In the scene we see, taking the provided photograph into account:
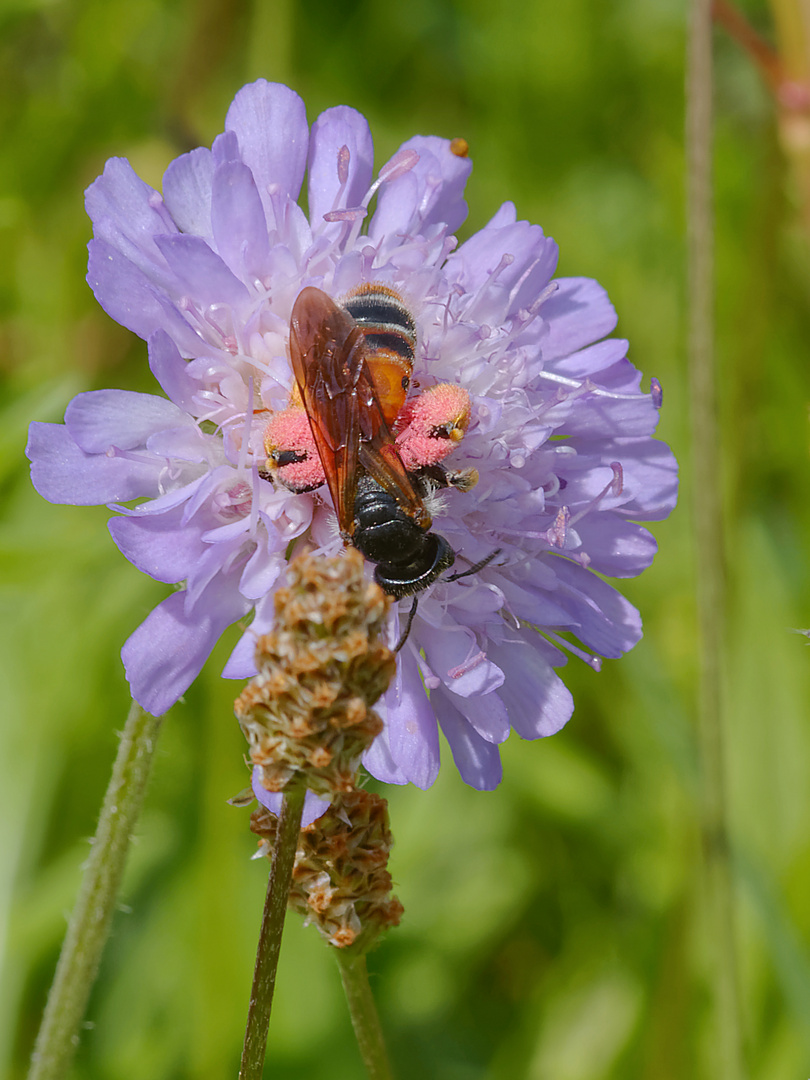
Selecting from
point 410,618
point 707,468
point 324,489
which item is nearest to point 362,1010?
point 410,618

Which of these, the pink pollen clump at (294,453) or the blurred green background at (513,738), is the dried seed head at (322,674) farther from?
the blurred green background at (513,738)

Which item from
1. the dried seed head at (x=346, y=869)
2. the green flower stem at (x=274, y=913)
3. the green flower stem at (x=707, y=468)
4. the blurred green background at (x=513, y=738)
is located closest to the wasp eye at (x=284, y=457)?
the dried seed head at (x=346, y=869)

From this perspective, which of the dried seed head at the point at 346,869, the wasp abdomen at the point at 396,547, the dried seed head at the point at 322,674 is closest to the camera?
the dried seed head at the point at 322,674

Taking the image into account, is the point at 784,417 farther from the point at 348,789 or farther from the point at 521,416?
the point at 348,789

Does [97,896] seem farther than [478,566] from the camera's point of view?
No

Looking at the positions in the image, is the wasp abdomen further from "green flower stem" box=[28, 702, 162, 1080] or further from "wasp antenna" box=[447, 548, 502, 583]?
"green flower stem" box=[28, 702, 162, 1080]

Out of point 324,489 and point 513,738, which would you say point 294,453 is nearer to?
point 324,489
